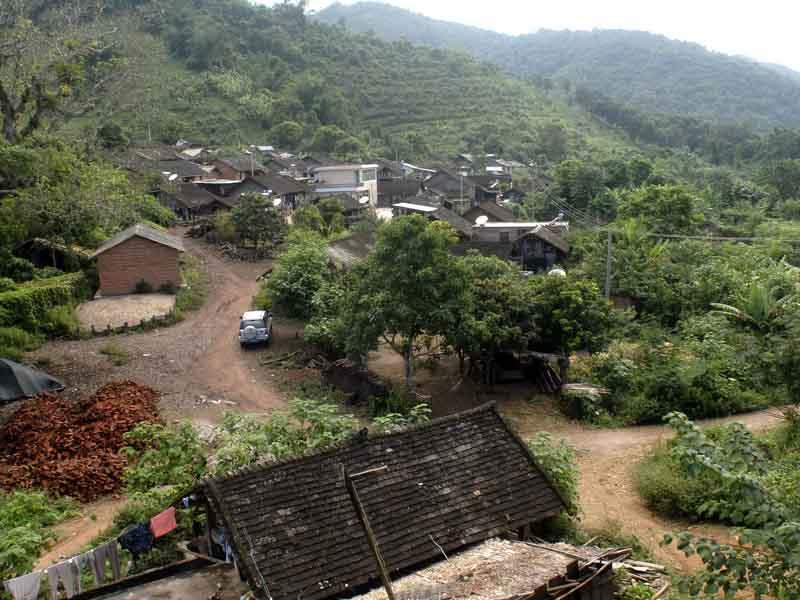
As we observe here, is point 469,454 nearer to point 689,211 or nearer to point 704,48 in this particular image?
point 689,211

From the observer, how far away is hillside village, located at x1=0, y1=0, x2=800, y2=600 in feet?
27.8

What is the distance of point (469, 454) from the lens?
10414 millimetres

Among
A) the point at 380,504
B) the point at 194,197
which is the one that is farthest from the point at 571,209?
the point at 380,504

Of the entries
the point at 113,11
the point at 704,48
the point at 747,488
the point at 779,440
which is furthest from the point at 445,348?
the point at 704,48

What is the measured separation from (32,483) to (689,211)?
3133cm

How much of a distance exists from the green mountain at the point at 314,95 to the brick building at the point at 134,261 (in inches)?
1520

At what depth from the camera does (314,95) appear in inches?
3238

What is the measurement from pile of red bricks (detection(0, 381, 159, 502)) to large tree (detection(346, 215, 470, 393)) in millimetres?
5896

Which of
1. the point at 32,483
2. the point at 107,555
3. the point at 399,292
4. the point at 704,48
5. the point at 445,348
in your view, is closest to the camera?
the point at 107,555

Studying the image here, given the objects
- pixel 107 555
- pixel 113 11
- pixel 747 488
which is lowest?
pixel 107 555

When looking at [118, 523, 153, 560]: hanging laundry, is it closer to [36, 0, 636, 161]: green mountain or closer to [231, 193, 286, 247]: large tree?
[231, 193, 286, 247]: large tree

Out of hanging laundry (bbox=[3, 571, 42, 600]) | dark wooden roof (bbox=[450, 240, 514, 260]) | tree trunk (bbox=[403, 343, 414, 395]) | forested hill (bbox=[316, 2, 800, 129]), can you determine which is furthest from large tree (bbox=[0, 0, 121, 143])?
forested hill (bbox=[316, 2, 800, 129])

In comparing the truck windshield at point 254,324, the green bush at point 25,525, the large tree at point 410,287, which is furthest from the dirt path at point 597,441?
the green bush at point 25,525

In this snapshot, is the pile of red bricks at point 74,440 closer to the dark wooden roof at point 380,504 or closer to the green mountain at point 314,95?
the dark wooden roof at point 380,504
